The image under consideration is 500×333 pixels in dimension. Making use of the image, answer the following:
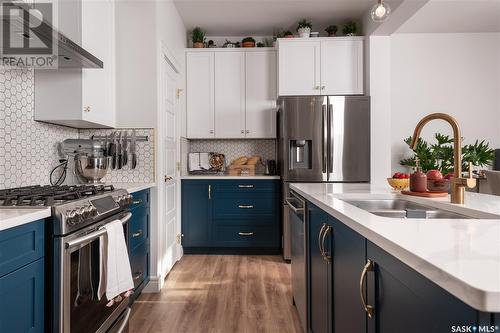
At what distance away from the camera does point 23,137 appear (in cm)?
216

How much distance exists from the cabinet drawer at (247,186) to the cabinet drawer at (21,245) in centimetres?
249

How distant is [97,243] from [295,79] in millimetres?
2899

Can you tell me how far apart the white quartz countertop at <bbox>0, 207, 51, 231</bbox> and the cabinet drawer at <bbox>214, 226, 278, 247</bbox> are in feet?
8.45

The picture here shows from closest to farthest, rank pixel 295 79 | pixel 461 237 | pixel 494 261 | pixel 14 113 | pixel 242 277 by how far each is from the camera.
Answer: pixel 494 261 → pixel 461 237 → pixel 14 113 → pixel 242 277 → pixel 295 79

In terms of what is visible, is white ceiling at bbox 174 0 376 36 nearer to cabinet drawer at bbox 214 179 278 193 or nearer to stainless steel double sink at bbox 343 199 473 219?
cabinet drawer at bbox 214 179 278 193

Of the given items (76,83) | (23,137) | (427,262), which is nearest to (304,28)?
(76,83)

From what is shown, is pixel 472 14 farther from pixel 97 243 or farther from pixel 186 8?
A: pixel 97 243

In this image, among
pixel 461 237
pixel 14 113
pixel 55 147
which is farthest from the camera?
pixel 55 147

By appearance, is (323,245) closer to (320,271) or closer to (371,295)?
(320,271)

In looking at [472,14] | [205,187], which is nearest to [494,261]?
[205,187]

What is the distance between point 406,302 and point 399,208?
1.07 m

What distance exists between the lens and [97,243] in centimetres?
167

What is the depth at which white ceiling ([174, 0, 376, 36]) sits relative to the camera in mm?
3557

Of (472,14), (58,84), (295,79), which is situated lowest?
(58,84)
